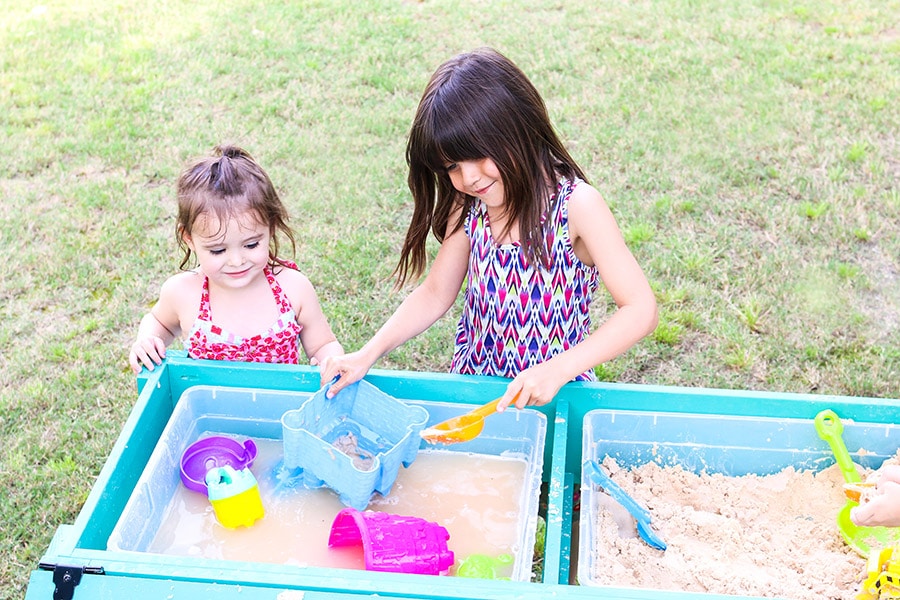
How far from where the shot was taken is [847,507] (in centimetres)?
162

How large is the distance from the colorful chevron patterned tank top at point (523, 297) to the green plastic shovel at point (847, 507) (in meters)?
0.46

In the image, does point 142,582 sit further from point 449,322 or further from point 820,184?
point 820,184

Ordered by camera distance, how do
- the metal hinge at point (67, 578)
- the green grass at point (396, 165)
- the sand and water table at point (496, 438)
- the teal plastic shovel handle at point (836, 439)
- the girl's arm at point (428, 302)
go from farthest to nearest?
the green grass at point (396, 165) → the girl's arm at point (428, 302) → the teal plastic shovel handle at point (836, 439) → the sand and water table at point (496, 438) → the metal hinge at point (67, 578)

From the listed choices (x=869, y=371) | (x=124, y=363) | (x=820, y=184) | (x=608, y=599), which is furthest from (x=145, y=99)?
(x=608, y=599)

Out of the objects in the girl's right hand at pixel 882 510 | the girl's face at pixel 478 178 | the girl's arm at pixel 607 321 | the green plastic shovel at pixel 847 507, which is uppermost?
the girl's face at pixel 478 178

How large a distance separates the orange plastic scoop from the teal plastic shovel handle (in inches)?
22.9

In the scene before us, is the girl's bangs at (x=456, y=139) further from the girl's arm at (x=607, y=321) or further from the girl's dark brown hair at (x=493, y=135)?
the girl's arm at (x=607, y=321)

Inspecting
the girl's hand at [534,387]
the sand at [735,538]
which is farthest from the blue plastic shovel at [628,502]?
the girl's hand at [534,387]

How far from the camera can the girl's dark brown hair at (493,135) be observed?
1.67m

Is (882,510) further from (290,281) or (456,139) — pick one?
(290,281)

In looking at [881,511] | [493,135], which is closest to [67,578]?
[493,135]

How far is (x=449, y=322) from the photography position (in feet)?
9.23

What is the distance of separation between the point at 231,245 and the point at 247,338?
0.24 meters

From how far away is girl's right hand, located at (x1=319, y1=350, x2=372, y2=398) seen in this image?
1741mm
